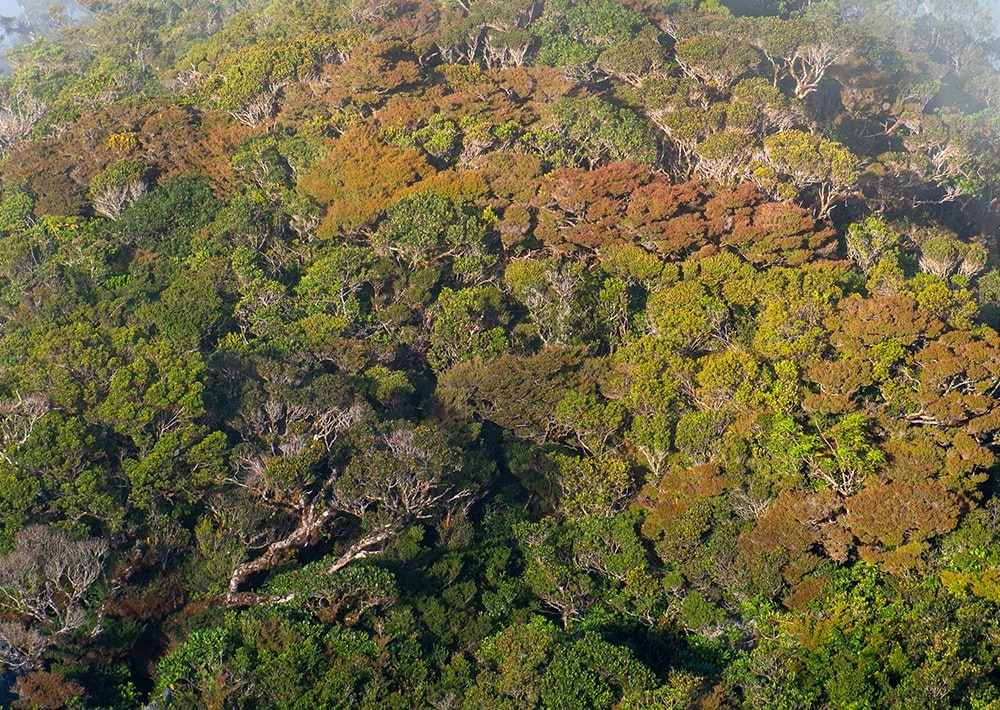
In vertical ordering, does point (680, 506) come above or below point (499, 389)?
below

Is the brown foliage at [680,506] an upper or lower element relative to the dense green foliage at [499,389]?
lower

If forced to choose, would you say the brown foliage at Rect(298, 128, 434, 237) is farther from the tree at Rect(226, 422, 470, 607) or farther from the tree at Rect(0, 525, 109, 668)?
the tree at Rect(0, 525, 109, 668)

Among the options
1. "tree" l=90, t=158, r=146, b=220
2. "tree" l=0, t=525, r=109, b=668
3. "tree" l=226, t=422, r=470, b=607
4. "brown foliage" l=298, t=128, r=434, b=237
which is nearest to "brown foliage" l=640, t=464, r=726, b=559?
"tree" l=226, t=422, r=470, b=607

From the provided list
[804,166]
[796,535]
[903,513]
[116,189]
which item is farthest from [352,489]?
[804,166]

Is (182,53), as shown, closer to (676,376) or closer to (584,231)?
(584,231)

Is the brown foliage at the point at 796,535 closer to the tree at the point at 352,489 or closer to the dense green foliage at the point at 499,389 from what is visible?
the dense green foliage at the point at 499,389

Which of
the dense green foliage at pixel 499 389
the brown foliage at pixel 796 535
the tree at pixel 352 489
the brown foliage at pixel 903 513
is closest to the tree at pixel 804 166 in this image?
the dense green foliage at pixel 499 389

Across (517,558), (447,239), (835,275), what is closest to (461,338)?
(447,239)

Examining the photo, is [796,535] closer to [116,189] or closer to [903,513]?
[903,513]
